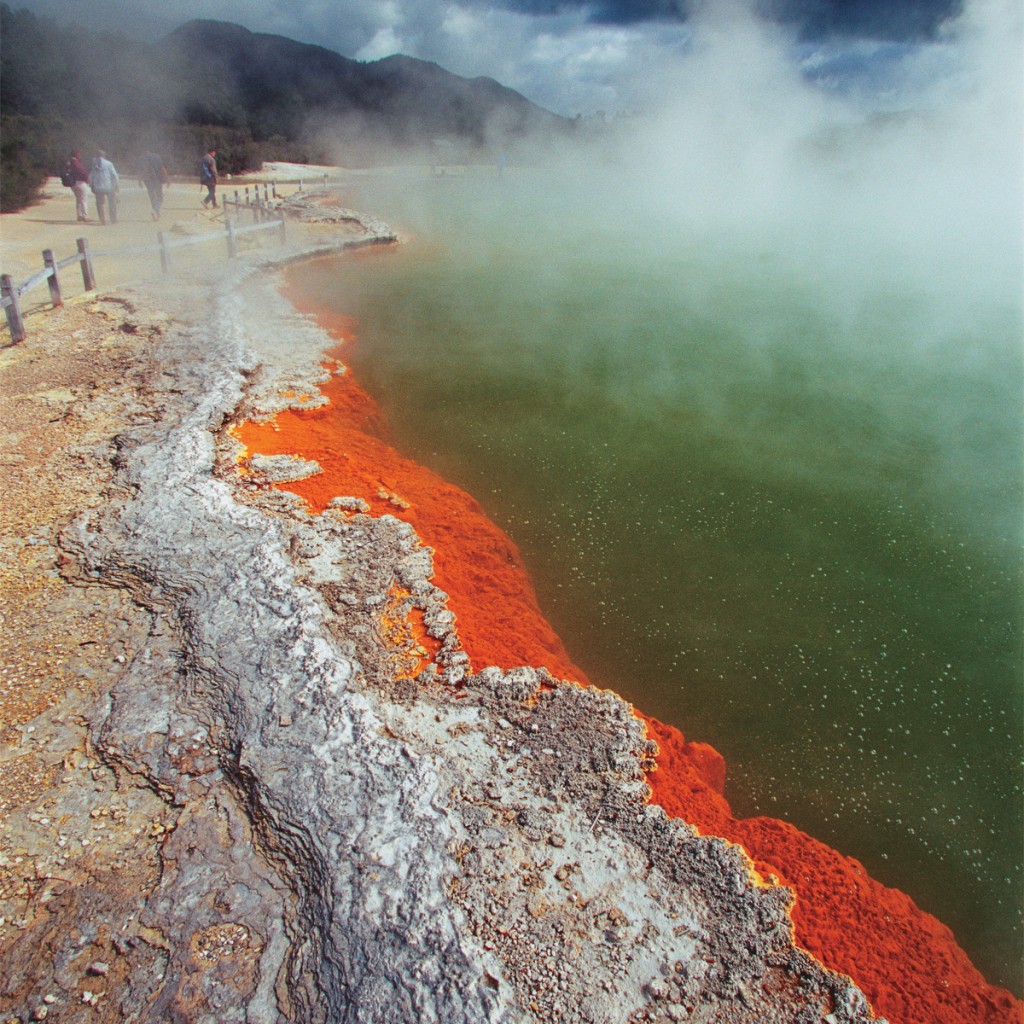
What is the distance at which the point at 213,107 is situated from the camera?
21422 mm

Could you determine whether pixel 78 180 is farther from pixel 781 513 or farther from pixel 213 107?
pixel 213 107

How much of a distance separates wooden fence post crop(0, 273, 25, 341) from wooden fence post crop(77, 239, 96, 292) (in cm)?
136

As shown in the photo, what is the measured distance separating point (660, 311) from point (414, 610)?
5945 mm

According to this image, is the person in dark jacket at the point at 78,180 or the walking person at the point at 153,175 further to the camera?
the walking person at the point at 153,175

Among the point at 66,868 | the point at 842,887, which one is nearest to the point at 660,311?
the point at 842,887

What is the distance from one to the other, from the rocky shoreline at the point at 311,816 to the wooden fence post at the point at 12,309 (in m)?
2.59

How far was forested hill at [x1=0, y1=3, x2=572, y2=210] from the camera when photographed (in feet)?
48.8

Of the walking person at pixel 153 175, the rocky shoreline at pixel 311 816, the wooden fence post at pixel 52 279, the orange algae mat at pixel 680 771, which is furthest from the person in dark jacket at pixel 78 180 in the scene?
the rocky shoreline at pixel 311 816

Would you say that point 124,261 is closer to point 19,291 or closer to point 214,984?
point 19,291

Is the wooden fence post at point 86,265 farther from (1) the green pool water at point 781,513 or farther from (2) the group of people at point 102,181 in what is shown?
(2) the group of people at point 102,181

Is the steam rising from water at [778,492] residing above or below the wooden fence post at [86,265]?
below

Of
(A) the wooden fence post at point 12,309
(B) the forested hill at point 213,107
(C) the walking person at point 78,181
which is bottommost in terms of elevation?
(A) the wooden fence post at point 12,309

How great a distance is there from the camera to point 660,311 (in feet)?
25.7

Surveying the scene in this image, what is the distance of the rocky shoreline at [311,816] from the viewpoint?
1686 millimetres
